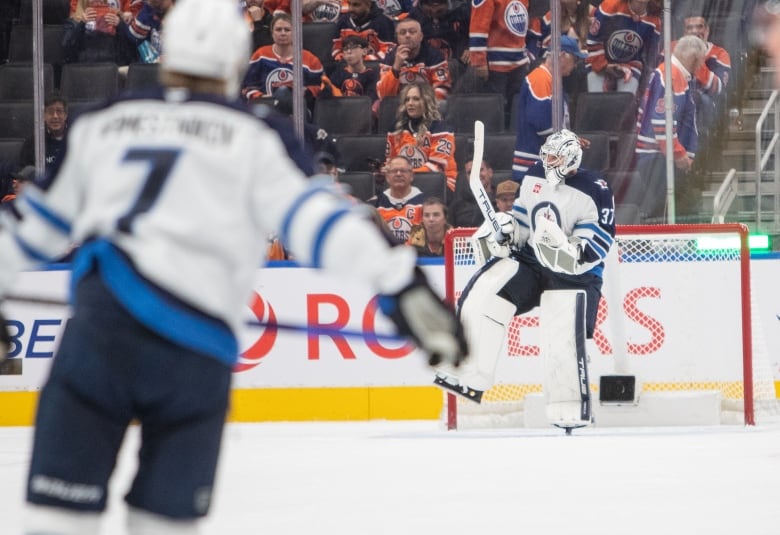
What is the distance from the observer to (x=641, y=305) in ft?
→ 24.1

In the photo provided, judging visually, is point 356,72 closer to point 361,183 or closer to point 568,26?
point 361,183

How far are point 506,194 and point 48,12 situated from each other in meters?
2.35

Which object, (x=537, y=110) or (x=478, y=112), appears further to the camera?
(x=478, y=112)

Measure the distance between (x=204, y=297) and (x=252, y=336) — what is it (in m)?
5.52

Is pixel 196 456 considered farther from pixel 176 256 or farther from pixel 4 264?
pixel 4 264

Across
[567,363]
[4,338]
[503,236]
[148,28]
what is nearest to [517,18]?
[503,236]

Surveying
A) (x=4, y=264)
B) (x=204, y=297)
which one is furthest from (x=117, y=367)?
(x=4, y=264)

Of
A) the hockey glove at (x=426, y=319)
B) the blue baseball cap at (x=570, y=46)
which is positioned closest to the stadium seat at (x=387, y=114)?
the blue baseball cap at (x=570, y=46)

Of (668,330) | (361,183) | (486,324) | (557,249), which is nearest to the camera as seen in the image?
(557,249)

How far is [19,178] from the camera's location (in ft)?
24.4

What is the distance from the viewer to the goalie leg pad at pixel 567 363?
6.60m

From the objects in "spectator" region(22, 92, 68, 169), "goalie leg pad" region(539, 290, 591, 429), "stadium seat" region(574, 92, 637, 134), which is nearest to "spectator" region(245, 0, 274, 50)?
"spectator" region(22, 92, 68, 169)

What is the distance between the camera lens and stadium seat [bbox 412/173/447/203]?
7.57 meters

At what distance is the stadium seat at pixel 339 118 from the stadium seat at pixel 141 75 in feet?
2.64
